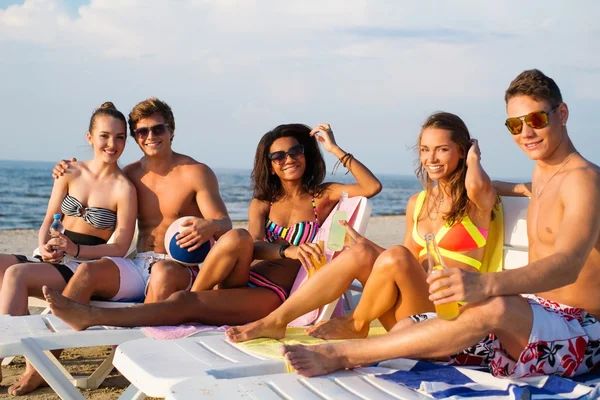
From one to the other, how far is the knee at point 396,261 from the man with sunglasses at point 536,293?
0.94ft

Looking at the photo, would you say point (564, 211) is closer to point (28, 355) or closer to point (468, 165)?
point (468, 165)

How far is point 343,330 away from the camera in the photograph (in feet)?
13.0

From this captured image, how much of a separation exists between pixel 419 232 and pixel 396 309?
662 millimetres

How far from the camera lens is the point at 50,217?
5371 mm

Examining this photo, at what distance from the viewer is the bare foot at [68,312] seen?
399 centimetres

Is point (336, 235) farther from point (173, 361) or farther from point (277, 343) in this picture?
point (173, 361)

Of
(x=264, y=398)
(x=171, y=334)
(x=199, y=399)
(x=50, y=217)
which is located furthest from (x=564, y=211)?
(x=50, y=217)

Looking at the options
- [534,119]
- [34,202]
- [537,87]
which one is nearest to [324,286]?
[534,119]

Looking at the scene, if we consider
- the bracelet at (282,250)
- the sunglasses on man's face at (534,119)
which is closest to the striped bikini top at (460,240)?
the sunglasses on man's face at (534,119)

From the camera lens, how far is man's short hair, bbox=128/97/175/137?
211 inches

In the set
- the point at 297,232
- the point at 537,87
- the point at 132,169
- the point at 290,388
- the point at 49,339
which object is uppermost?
the point at 537,87

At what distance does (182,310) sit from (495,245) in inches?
74.2

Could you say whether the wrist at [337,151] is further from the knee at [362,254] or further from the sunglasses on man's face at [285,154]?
the knee at [362,254]

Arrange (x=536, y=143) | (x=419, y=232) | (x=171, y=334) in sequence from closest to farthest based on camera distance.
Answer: (x=536, y=143), (x=171, y=334), (x=419, y=232)
